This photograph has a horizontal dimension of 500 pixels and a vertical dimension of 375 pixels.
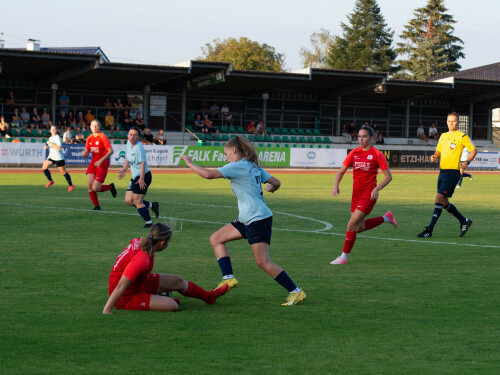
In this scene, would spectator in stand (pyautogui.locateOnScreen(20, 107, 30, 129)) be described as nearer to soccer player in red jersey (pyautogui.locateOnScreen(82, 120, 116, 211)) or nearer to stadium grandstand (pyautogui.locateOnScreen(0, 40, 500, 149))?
stadium grandstand (pyautogui.locateOnScreen(0, 40, 500, 149))

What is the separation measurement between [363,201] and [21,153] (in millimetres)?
29100

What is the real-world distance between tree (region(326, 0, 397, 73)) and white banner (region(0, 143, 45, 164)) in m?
59.1

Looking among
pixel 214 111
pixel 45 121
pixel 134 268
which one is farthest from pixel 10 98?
pixel 134 268

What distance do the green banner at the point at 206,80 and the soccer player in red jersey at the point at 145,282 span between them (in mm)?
37800

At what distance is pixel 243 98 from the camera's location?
53.7 meters

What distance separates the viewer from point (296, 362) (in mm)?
5367

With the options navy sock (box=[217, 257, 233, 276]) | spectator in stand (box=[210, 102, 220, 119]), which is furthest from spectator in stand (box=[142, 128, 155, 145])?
navy sock (box=[217, 257, 233, 276])

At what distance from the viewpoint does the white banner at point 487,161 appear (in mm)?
45781

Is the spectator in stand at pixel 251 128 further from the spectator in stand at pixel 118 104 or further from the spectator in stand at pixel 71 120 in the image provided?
the spectator in stand at pixel 71 120

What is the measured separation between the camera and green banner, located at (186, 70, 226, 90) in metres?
44.7

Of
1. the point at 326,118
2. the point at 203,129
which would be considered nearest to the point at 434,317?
the point at 203,129

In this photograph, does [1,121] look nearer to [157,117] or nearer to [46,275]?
[157,117]

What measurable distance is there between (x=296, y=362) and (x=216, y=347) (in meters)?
0.70

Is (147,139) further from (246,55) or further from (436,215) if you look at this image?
(246,55)
